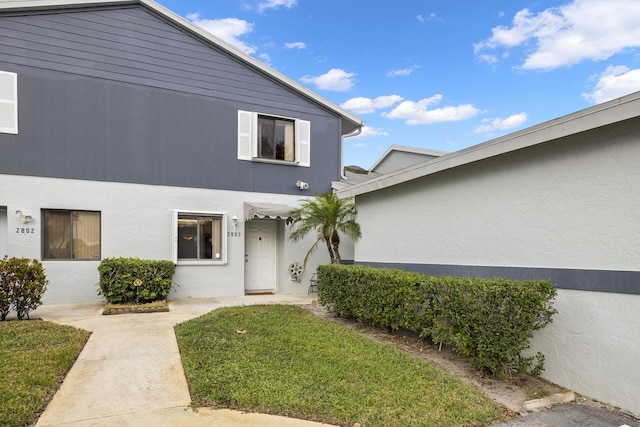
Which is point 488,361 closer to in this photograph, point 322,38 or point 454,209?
point 454,209

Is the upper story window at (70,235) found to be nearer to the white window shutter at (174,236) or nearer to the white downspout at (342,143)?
the white window shutter at (174,236)

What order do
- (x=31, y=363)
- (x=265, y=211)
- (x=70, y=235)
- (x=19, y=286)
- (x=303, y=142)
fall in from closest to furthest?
(x=31, y=363) → (x=19, y=286) → (x=70, y=235) → (x=265, y=211) → (x=303, y=142)

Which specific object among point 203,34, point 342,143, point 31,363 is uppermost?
point 203,34

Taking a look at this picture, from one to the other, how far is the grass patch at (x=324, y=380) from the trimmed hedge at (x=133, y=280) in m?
3.34

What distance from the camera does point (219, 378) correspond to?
469 cm

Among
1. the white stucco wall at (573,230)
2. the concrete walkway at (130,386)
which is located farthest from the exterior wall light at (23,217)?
the white stucco wall at (573,230)

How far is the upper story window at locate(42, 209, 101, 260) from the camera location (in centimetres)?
980

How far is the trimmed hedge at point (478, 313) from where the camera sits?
15.0 feet

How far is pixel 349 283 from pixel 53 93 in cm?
869

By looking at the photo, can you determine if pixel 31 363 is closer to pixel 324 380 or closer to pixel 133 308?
pixel 324 380

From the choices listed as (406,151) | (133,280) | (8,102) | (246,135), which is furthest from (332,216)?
(406,151)

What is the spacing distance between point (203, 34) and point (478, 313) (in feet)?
34.9

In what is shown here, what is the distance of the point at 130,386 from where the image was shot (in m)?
4.59

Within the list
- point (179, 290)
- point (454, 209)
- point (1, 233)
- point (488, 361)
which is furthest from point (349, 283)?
point (1, 233)
